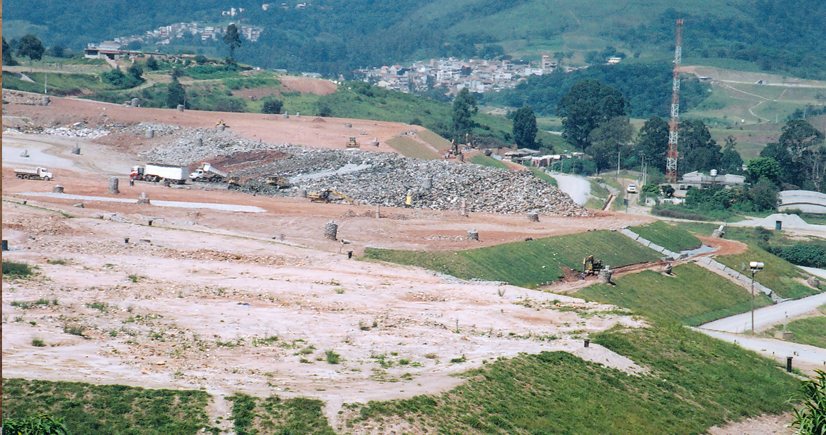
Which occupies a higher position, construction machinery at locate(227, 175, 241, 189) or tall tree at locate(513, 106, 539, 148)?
tall tree at locate(513, 106, 539, 148)

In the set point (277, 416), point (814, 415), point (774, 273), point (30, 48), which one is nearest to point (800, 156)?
point (774, 273)

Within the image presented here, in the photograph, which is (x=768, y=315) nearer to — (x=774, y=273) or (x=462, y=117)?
(x=774, y=273)

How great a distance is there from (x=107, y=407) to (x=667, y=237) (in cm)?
4866

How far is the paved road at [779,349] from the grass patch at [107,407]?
24.3m

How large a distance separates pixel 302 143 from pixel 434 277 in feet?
145

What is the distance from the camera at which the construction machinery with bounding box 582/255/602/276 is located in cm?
4722

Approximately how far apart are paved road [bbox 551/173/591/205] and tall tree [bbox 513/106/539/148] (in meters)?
21.3

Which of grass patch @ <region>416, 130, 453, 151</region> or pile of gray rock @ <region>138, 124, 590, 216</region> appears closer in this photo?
pile of gray rock @ <region>138, 124, 590, 216</region>

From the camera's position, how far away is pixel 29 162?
2699 inches

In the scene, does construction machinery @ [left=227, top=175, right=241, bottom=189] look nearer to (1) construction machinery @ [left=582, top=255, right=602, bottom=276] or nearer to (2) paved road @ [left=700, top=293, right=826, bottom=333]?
(1) construction machinery @ [left=582, top=255, right=602, bottom=276]

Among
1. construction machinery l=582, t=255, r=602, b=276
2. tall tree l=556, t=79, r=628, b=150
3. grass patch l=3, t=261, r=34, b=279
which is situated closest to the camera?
grass patch l=3, t=261, r=34, b=279

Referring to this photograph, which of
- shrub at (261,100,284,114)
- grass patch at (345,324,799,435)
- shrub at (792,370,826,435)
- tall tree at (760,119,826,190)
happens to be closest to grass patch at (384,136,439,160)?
shrub at (261,100,284,114)

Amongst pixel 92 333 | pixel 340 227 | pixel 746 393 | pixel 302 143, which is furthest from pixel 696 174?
pixel 92 333

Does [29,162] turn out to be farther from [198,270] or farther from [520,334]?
[520,334]
